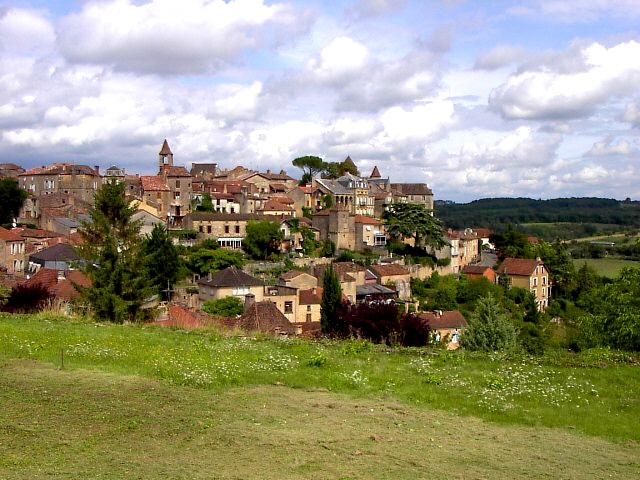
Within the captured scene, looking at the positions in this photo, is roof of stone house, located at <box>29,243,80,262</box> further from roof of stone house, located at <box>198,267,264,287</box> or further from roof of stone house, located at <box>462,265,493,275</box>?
roof of stone house, located at <box>462,265,493,275</box>

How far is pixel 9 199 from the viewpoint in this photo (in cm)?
7412

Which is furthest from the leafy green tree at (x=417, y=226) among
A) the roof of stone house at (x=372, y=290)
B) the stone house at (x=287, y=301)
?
the stone house at (x=287, y=301)

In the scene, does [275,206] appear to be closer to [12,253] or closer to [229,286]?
[229,286]

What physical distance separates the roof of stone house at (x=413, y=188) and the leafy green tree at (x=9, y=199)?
56361 millimetres

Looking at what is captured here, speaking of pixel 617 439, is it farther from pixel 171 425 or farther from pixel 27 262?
pixel 27 262

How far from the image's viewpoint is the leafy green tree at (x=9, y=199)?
73.6 meters

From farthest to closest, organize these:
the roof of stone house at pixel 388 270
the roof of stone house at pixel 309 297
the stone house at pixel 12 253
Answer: the roof of stone house at pixel 388 270
the stone house at pixel 12 253
the roof of stone house at pixel 309 297

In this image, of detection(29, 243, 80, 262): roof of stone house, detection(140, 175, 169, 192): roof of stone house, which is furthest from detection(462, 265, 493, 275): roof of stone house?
detection(29, 243, 80, 262): roof of stone house

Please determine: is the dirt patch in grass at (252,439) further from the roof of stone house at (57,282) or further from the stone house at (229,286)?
the stone house at (229,286)

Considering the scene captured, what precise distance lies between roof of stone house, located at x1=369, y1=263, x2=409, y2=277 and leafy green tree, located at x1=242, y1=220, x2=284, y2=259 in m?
10.8

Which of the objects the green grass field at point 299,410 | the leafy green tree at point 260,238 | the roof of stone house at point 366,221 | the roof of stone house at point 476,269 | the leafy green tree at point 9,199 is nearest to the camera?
the green grass field at point 299,410

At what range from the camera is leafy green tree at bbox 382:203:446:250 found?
73938 millimetres

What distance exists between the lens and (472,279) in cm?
6988

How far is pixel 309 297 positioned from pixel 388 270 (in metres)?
14.7
